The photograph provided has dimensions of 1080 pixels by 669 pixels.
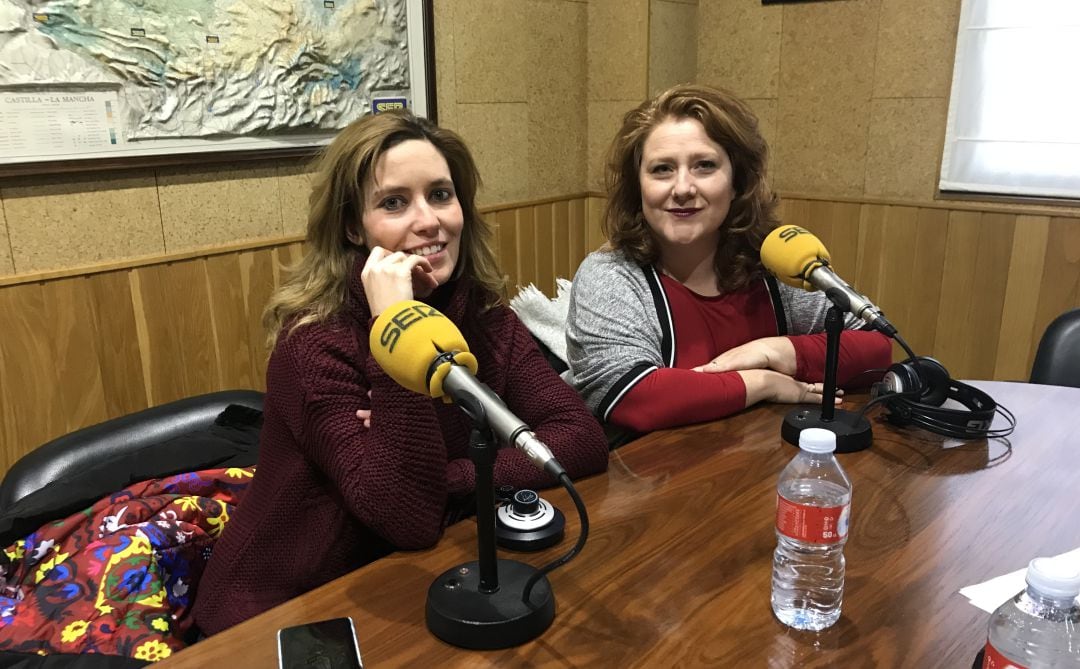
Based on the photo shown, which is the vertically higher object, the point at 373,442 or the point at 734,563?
the point at 373,442

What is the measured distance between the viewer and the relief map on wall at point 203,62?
203 centimetres

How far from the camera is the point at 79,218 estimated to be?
222cm

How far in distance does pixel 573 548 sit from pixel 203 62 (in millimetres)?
2023

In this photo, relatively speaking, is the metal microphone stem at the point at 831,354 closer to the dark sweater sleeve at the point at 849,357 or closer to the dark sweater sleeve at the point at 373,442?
the dark sweater sleeve at the point at 849,357

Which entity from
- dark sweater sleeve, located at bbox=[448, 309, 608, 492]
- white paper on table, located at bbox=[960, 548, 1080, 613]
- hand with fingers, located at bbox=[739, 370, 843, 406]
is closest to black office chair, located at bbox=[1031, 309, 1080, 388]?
hand with fingers, located at bbox=[739, 370, 843, 406]

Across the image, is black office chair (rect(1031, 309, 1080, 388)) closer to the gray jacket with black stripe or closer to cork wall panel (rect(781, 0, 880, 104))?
the gray jacket with black stripe

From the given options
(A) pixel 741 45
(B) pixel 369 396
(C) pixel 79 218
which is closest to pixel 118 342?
(C) pixel 79 218

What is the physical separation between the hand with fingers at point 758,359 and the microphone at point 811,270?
0.81 feet

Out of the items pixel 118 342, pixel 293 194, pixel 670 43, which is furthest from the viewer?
pixel 670 43

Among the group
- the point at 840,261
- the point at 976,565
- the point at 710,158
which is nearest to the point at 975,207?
the point at 840,261

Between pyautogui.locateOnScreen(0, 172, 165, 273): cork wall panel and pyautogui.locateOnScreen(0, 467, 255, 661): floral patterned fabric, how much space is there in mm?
1165

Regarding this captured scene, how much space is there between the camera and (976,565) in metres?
1.04

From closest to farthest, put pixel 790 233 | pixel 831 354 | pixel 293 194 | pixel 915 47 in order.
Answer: pixel 831 354 → pixel 790 233 → pixel 293 194 → pixel 915 47

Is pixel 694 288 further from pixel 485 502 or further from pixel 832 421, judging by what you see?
pixel 485 502
